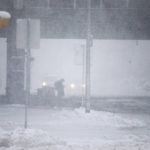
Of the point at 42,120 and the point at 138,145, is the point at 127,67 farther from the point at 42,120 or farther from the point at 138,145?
the point at 138,145

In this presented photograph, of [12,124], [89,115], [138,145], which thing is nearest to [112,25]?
[89,115]

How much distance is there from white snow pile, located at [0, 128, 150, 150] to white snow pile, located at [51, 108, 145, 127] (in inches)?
106

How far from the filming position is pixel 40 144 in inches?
298

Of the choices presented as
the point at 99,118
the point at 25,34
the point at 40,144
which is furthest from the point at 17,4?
the point at 40,144

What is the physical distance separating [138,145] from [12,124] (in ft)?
15.5

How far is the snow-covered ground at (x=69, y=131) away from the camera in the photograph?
24.8ft

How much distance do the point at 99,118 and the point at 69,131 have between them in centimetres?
216

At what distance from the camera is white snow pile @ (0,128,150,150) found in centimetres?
735

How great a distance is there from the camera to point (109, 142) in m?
8.05

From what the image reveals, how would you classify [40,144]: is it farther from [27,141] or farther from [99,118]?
[99,118]

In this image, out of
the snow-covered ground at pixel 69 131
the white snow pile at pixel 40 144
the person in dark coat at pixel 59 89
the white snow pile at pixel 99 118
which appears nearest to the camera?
the white snow pile at pixel 40 144

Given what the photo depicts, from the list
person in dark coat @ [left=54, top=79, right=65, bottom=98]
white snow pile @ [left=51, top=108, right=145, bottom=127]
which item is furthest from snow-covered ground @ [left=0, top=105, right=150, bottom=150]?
person in dark coat @ [left=54, top=79, right=65, bottom=98]

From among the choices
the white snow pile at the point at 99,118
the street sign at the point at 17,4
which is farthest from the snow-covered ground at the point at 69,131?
the street sign at the point at 17,4

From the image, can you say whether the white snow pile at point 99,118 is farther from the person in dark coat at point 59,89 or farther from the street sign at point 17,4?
the street sign at point 17,4
